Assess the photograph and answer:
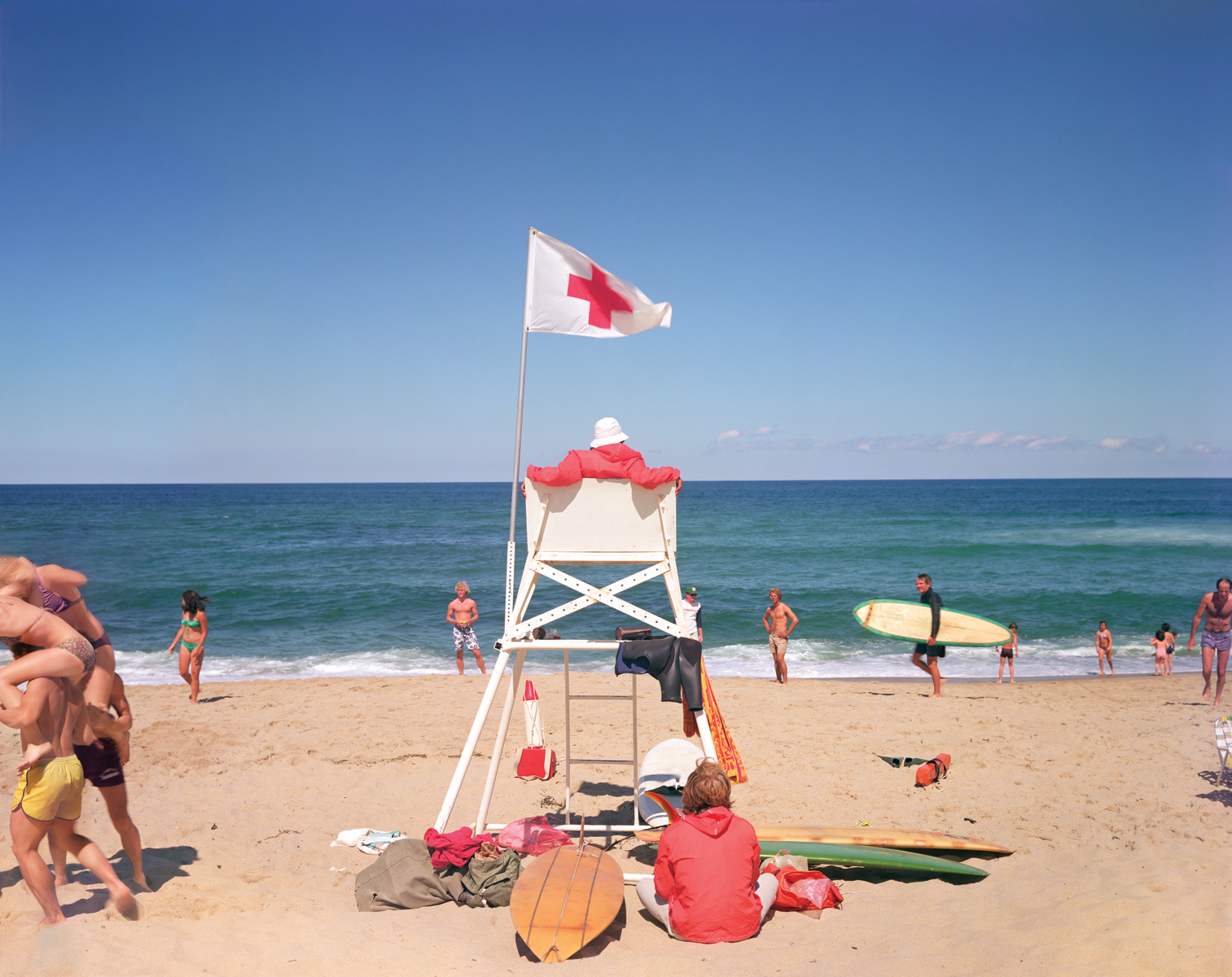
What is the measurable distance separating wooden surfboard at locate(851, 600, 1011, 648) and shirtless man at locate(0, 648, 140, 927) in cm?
1455

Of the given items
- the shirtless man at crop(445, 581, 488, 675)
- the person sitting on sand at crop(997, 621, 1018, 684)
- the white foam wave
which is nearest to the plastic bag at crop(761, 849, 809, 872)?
the shirtless man at crop(445, 581, 488, 675)

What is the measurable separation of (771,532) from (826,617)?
2638cm

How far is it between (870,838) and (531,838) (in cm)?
257

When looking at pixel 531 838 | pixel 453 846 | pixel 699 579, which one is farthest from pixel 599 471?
pixel 699 579

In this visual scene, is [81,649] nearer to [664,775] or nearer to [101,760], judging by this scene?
[101,760]

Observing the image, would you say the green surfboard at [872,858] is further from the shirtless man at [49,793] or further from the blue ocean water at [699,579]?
the blue ocean water at [699,579]

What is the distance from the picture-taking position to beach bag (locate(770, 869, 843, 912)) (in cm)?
461

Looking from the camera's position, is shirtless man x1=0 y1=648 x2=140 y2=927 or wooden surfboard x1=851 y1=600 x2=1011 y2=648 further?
wooden surfboard x1=851 y1=600 x2=1011 y2=648

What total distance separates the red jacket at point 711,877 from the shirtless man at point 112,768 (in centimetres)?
342

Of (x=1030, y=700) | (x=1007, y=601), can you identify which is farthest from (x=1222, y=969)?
(x=1007, y=601)

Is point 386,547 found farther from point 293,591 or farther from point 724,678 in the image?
point 724,678

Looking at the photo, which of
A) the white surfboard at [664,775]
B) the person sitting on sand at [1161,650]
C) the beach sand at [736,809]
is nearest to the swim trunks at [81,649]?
the beach sand at [736,809]

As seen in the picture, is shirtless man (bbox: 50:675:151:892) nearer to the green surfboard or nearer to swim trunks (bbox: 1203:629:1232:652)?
the green surfboard

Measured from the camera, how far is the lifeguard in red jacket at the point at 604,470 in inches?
207
